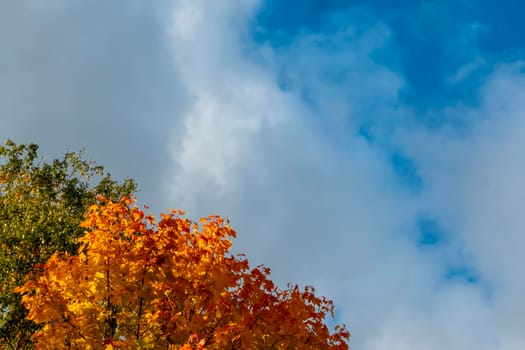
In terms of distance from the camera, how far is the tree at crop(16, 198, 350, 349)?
15.4 meters

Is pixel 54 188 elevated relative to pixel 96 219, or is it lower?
elevated

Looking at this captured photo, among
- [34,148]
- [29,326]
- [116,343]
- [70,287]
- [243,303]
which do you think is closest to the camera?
[116,343]

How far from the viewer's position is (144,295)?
16.0 m

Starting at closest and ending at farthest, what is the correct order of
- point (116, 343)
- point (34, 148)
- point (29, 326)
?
point (116, 343) → point (29, 326) → point (34, 148)

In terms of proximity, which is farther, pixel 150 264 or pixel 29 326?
pixel 29 326

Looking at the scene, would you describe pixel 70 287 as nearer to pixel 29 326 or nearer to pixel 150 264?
pixel 150 264

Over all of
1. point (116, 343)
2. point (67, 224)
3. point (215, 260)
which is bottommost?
point (116, 343)

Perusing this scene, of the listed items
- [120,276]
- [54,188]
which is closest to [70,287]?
[120,276]

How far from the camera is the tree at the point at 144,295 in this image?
1545cm

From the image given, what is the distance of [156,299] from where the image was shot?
15.3 m

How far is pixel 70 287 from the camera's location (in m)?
15.8

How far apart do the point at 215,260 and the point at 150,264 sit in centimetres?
185

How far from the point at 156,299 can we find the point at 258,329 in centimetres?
309

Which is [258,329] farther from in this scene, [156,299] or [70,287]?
[70,287]
